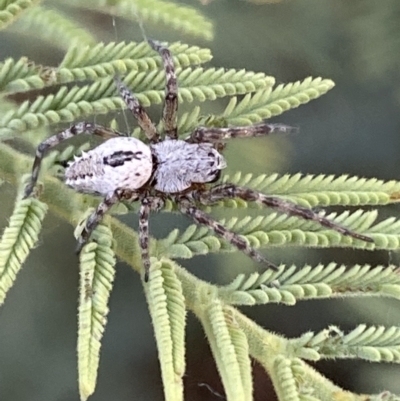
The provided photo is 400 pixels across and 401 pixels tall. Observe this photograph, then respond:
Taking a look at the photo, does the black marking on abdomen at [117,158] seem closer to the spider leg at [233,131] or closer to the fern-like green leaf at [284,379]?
the spider leg at [233,131]

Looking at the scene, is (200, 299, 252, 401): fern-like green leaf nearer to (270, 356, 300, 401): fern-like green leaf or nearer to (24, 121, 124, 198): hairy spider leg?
(270, 356, 300, 401): fern-like green leaf

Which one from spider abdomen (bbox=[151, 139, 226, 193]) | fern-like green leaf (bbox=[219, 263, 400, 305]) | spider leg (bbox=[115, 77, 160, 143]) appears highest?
spider leg (bbox=[115, 77, 160, 143])

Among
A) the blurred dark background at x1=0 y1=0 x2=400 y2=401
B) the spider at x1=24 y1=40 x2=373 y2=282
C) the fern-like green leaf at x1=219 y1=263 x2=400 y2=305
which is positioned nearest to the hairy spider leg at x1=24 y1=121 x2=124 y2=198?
the spider at x1=24 y1=40 x2=373 y2=282

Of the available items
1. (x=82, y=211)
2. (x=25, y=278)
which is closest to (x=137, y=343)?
(x=25, y=278)

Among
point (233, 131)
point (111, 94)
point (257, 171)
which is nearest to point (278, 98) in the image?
point (233, 131)

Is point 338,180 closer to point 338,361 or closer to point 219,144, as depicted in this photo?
point 219,144

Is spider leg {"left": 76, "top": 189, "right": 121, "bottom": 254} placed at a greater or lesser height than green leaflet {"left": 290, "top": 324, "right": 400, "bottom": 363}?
greater
